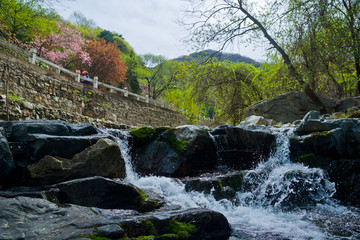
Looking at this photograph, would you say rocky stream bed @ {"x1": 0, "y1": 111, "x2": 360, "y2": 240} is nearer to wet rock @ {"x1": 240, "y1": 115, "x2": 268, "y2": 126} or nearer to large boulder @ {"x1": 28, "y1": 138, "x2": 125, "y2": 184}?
large boulder @ {"x1": 28, "y1": 138, "x2": 125, "y2": 184}

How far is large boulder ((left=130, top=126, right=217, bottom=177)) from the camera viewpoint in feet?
21.6

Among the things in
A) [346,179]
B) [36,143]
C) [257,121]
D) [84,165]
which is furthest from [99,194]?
[257,121]

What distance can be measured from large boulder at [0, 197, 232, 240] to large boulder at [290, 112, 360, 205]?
3.73 meters

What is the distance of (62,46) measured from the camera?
2147cm

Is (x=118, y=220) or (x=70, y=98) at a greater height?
(x=70, y=98)

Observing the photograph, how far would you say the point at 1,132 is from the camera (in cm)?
453

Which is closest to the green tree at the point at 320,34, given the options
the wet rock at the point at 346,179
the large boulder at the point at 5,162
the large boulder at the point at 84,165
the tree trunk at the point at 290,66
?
the tree trunk at the point at 290,66

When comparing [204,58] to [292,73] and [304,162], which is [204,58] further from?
[304,162]

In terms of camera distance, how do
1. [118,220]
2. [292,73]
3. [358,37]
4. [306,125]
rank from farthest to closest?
1. [292,73]
2. [358,37]
3. [306,125]
4. [118,220]

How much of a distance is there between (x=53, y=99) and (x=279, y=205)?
33.1 feet

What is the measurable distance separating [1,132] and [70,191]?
6.30 ft

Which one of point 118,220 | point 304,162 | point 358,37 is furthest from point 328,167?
point 118,220

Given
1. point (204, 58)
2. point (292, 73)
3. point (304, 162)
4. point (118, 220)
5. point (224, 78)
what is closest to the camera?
point (118, 220)

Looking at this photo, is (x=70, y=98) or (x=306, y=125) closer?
(x=306, y=125)
